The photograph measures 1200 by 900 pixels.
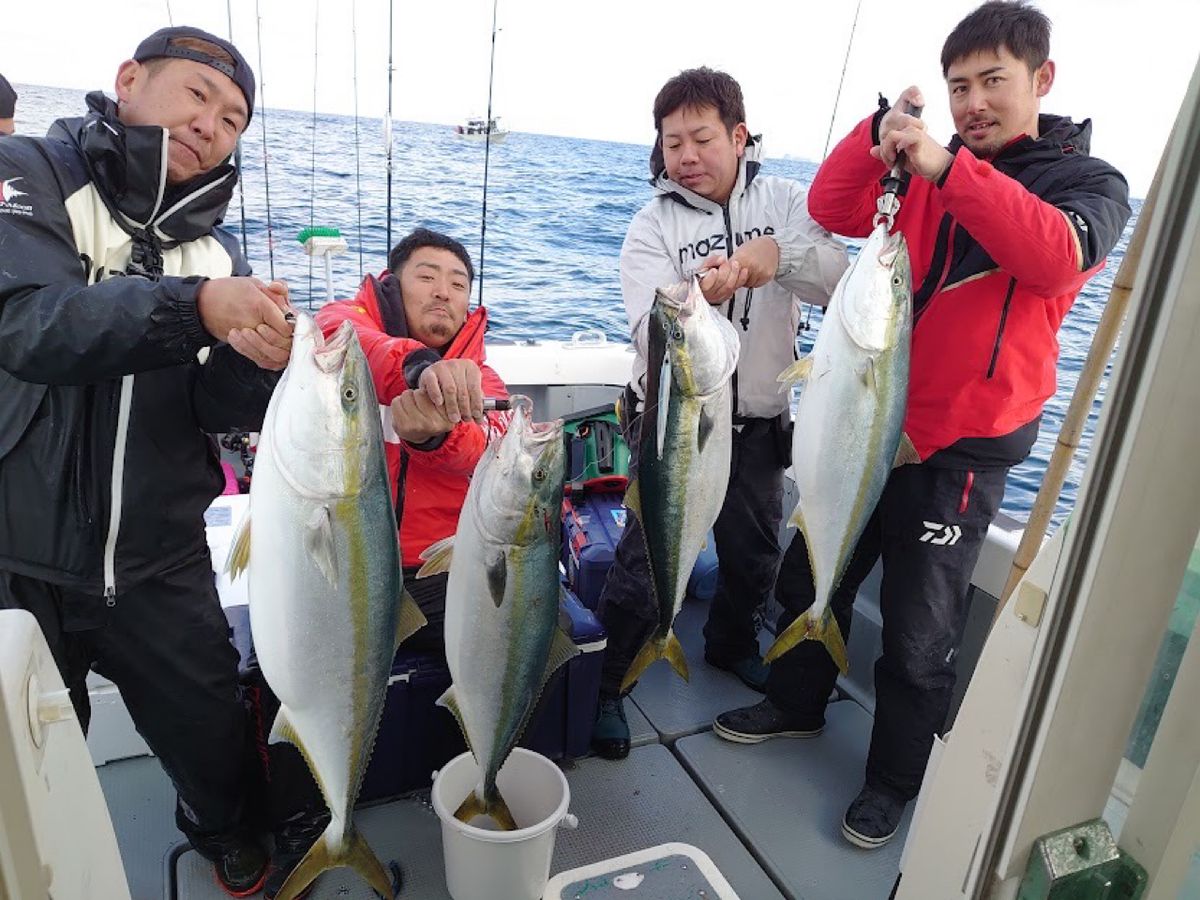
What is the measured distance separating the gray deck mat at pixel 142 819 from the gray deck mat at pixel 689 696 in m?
1.98

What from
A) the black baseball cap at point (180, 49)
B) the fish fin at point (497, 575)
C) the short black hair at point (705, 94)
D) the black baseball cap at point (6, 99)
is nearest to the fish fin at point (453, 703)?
the fish fin at point (497, 575)

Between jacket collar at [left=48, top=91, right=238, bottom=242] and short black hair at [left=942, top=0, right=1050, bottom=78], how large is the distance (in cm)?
238

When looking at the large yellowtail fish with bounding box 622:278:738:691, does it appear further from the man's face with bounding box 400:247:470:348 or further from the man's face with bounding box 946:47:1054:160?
the man's face with bounding box 946:47:1054:160

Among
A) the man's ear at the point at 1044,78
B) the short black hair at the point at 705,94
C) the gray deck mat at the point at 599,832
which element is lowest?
the gray deck mat at the point at 599,832

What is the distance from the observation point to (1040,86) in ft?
8.53

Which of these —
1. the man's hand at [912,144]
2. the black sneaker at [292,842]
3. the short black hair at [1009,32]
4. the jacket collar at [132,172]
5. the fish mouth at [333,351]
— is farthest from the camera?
the black sneaker at [292,842]

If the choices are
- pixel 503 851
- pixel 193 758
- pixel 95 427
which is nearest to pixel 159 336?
pixel 95 427

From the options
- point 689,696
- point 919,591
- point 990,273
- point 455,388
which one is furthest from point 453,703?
point 990,273

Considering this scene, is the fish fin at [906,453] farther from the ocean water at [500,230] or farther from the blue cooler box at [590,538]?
the blue cooler box at [590,538]

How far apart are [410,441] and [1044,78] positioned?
2.35 m

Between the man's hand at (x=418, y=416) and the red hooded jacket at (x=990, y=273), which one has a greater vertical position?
the red hooded jacket at (x=990, y=273)

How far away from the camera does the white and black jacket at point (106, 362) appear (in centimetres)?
177

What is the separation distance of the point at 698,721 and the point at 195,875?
210 centimetres

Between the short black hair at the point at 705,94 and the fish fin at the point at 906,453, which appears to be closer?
the fish fin at the point at 906,453
